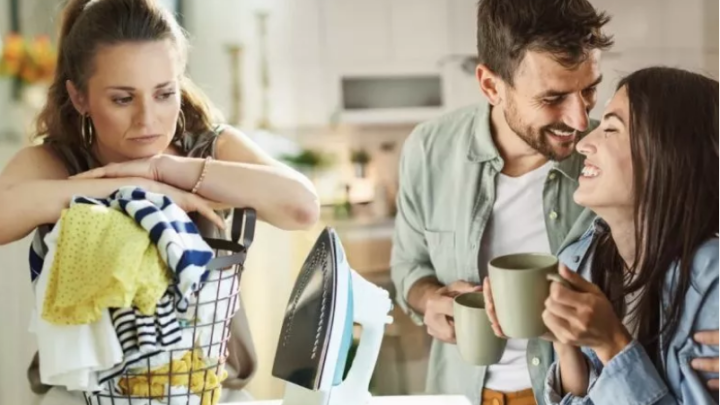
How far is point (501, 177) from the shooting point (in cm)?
133

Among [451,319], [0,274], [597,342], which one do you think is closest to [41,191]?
[0,274]

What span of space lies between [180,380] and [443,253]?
430 millimetres

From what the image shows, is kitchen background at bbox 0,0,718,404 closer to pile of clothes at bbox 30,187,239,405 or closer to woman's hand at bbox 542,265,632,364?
pile of clothes at bbox 30,187,239,405

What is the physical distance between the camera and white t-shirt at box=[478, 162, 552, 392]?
1.32m

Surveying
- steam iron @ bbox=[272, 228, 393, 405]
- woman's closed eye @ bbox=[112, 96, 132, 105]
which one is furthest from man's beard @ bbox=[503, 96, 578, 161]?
woman's closed eye @ bbox=[112, 96, 132, 105]

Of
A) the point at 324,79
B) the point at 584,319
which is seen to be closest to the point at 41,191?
the point at 324,79

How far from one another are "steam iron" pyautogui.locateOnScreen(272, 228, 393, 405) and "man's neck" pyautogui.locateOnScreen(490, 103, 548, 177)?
266 millimetres

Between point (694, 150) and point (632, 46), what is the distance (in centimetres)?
19

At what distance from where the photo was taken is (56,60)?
1283 millimetres

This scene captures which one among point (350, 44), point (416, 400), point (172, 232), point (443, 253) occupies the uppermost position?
point (350, 44)

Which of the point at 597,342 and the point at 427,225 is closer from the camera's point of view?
the point at 597,342

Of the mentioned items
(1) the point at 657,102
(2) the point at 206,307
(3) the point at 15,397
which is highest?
(1) the point at 657,102

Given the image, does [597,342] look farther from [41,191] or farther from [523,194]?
[41,191]

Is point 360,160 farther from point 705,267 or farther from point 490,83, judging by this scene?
point 705,267
